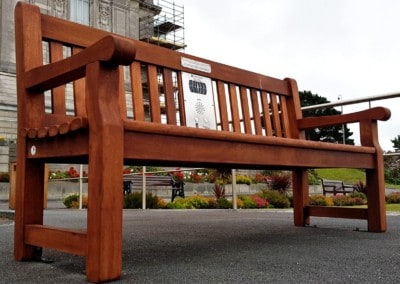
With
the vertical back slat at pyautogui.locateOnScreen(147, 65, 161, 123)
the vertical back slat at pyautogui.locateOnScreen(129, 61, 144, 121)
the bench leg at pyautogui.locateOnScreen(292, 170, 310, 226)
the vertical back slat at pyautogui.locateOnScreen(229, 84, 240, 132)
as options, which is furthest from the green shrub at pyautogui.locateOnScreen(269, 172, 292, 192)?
the vertical back slat at pyautogui.locateOnScreen(129, 61, 144, 121)

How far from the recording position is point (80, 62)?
1789 millimetres

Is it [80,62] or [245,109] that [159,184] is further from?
[80,62]

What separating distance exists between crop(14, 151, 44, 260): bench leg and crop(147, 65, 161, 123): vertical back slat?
0.70 m

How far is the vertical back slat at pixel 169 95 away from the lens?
A: 9.05 feet

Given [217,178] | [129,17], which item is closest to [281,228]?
[217,178]

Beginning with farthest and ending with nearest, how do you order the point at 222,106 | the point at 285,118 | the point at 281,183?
the point at 281,183 → the point at 285,118 → the point at 222,106

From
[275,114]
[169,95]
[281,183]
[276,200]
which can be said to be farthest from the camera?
[281,183]

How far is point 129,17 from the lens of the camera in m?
30.1

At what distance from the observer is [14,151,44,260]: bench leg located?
2.11 metres

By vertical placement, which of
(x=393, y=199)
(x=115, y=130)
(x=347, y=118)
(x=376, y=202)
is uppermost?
(x=347, y=118)

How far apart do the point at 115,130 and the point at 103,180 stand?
0.18 m

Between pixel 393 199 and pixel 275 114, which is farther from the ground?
pixel 275 114

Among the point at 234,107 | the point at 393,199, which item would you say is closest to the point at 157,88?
the point at 234,107

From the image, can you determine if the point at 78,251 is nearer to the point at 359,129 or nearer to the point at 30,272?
the point at 30,272
